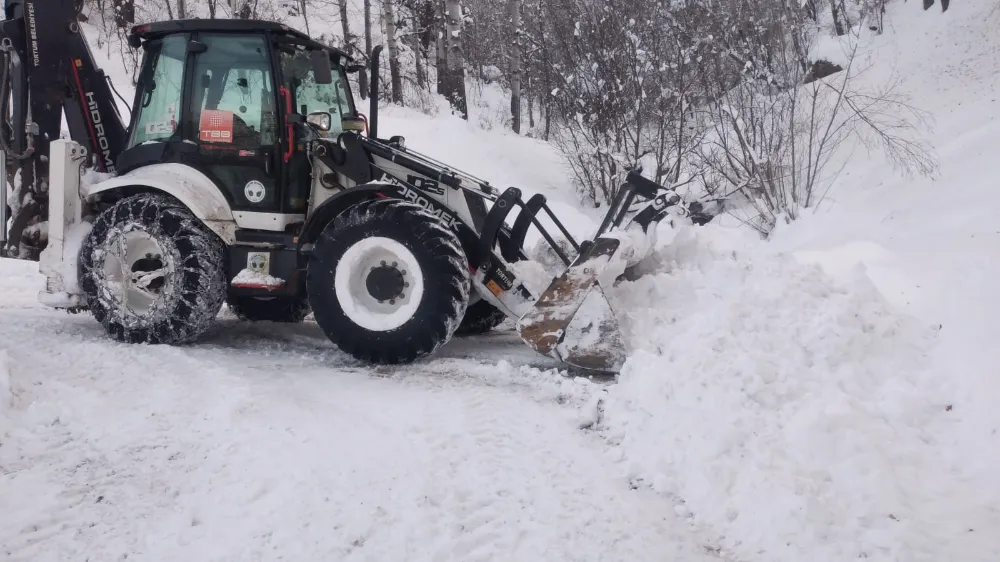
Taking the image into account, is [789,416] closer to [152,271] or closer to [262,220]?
[262,220]

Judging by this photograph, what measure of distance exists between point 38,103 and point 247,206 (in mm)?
2004

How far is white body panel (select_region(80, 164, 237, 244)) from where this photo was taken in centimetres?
544

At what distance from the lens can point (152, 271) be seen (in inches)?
220

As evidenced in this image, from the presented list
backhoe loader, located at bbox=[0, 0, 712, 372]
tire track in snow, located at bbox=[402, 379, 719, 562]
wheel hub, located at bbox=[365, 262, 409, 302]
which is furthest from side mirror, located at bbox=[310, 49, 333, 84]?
tire track in snow, located at bbox=[402, 379, 719, 562]

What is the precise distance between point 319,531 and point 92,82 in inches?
195

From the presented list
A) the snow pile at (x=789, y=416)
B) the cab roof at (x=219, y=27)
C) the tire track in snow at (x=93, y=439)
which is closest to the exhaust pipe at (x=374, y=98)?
the cab roof at (x=219, y=27)

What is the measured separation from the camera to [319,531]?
2875mm

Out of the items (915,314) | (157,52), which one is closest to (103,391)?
(157,52)

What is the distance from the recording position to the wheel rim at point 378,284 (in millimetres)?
5035

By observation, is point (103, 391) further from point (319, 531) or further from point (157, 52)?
point (157, 52)

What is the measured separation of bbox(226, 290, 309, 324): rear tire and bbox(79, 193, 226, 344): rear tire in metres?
0.97

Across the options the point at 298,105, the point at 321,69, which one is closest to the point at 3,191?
the point at 298,105

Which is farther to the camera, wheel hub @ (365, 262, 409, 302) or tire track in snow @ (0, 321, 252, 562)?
wheel hub @ (365, 262, 409, 302)

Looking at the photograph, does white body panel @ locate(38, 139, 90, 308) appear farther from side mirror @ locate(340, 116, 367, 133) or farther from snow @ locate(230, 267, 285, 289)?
side mirror @ locate(340, 116, 367, 133)
